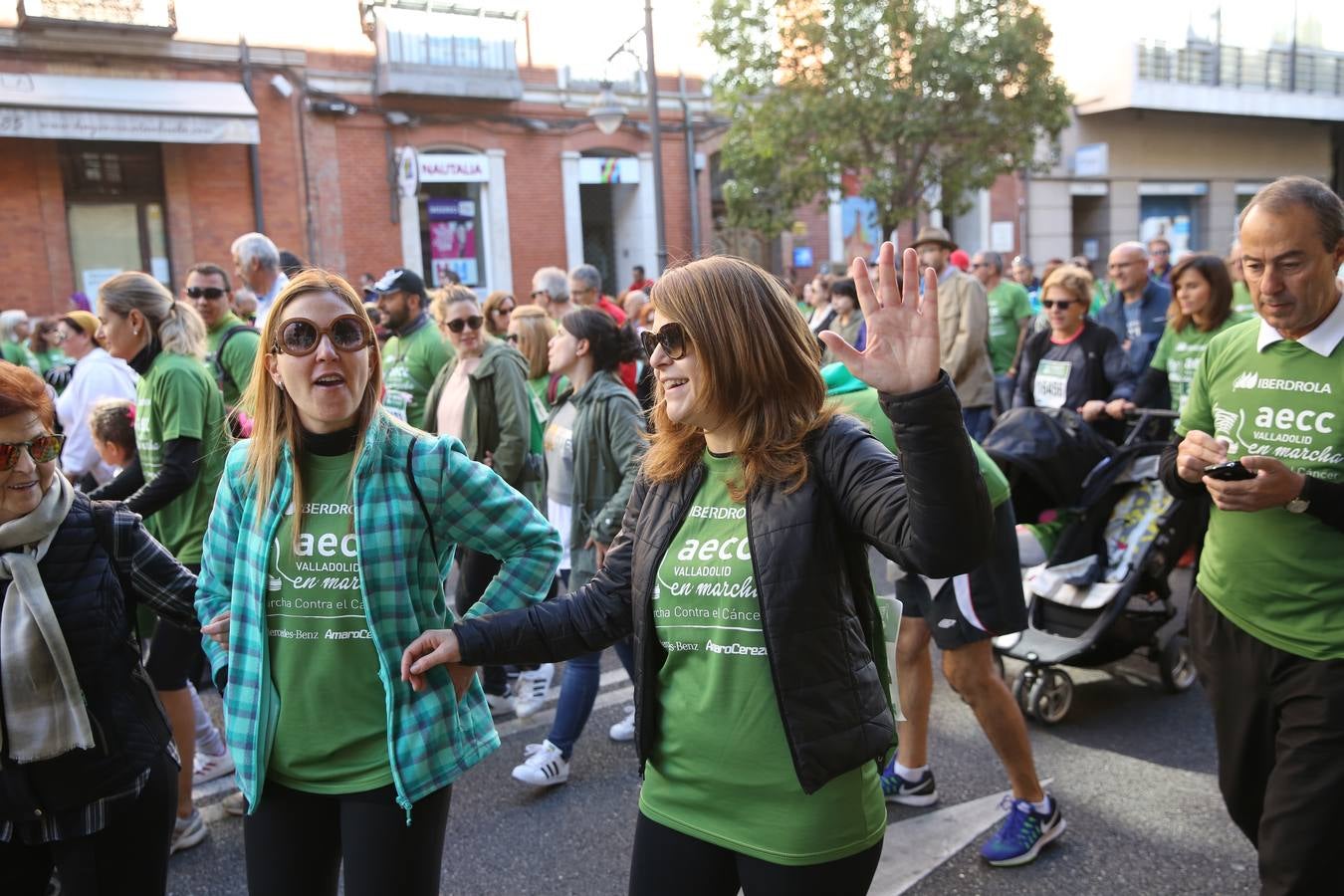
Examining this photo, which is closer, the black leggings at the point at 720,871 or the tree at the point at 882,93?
the black leggings at the point at 720,871

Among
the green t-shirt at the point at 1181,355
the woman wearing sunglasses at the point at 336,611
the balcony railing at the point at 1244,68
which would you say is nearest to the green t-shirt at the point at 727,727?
the woman wearing sunglasses at the point at 336,611

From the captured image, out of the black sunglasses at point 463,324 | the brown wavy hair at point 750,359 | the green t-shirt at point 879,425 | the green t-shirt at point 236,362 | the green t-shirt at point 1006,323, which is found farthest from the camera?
the green t-shirt at point 1006,323

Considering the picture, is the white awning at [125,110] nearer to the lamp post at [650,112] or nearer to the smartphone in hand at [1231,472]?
the lamp post at [650,112]

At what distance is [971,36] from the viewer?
17.6 metres

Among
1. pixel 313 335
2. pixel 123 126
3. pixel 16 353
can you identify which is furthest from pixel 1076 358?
pixel 123 126

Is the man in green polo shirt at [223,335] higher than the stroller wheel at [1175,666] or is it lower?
higher

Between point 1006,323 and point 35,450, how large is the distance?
9.03 meters

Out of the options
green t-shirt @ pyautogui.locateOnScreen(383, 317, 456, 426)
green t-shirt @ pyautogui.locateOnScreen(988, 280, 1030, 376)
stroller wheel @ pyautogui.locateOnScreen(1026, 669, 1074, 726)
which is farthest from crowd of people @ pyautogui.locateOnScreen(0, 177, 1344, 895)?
green t-shirt @ pyautogui.locateOnScreen(988, 280, 1030, 376)

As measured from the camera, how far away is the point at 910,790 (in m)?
4.07

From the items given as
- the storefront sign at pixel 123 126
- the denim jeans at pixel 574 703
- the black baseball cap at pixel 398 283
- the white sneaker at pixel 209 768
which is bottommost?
the white sneaker at pixel 209 768

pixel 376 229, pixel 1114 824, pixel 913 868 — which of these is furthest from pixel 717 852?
pixel 376 229

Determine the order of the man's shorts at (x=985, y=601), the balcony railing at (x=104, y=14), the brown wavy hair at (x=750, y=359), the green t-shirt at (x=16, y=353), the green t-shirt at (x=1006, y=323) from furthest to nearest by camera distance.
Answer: the balcony railing at (x=104, y=14) → the green t-shirt at (x=16, y=353) → the green t-shirt at (x=1006, y=323) → the man's shorts at (x=985, y=601) → the brown wavy hair at (x=750, y=359)

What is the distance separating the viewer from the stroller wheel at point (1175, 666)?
507cm

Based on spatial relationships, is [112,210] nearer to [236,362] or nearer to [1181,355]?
[236,362]
